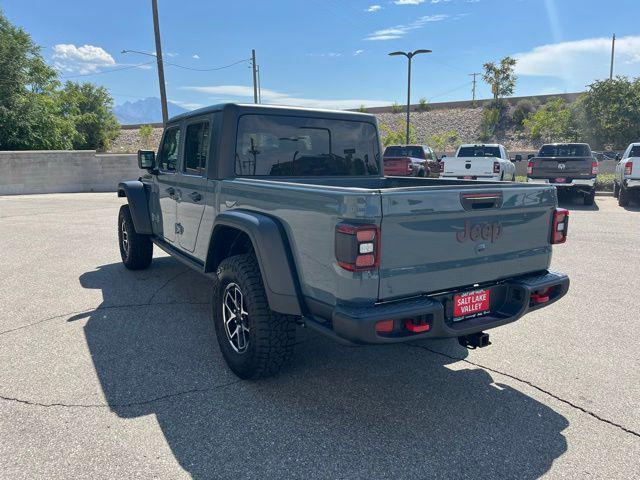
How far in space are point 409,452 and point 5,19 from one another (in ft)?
94.2

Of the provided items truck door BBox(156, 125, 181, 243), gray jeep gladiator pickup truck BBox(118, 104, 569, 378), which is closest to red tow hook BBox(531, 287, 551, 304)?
gray jeep gladiator pickup truck BBox(118, 104, 569, 378)

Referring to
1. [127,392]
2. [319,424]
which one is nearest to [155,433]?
[127,392]

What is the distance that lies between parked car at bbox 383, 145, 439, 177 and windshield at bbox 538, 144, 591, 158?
4799mm

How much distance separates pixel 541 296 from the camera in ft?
11.4

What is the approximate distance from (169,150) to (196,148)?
102cm

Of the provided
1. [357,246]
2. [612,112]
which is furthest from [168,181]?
[612,112]

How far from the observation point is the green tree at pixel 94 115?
44.2m

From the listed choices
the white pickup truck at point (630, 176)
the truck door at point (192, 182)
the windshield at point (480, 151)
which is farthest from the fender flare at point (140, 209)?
the windshield at point (480, 151)

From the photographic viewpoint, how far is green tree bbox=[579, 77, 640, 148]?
1328 inches

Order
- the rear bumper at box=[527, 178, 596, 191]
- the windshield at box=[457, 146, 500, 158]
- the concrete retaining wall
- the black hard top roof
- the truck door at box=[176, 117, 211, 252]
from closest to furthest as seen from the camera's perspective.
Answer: the black hard top roof, the truck door at box=[176, 117, 211, 252], the rear bumper at box=[527, 178, 596, 191], the windshield at box=[457, 146, 500, 158], the concrete retaining wall

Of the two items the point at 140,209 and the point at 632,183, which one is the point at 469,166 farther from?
the point at 140,209

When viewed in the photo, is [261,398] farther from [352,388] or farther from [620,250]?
[620,250]

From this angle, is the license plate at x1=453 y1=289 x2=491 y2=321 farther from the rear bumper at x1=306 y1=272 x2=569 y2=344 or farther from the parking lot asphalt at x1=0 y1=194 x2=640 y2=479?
the parking lot asphalt at x1=0 y1=194 x2=640 y2=479

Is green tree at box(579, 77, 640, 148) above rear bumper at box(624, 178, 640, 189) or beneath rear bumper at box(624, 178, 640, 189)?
above
